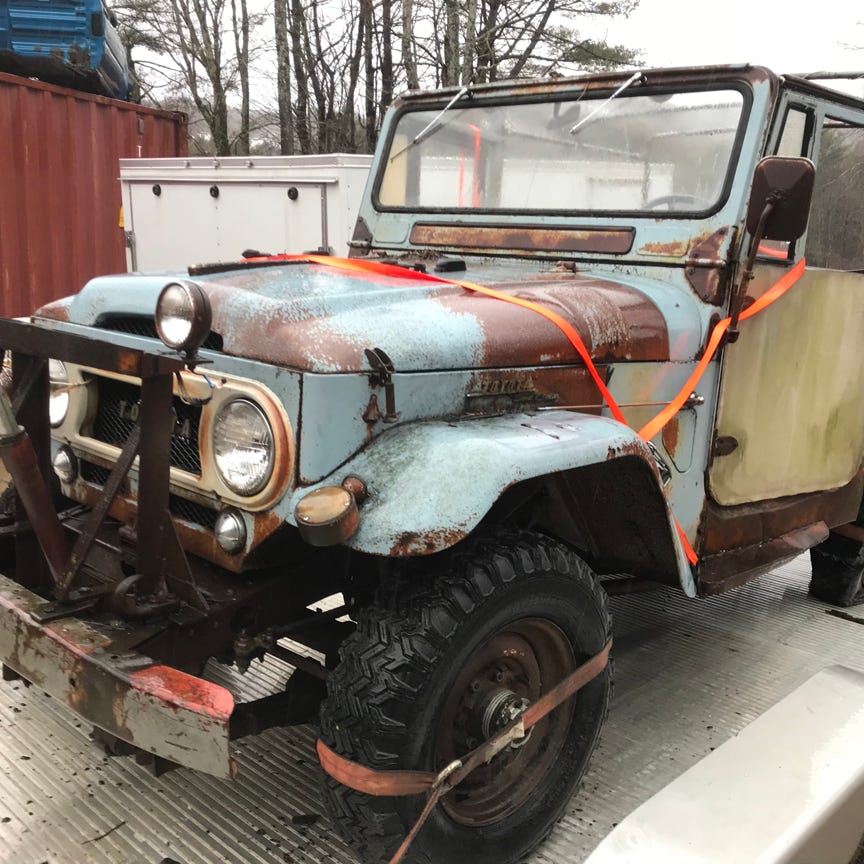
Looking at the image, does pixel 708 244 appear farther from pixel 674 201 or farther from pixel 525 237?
pixel 525 237

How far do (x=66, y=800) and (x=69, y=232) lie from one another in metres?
6.75

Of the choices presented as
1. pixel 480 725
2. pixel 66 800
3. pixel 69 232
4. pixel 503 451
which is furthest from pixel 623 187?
pixel 69 232

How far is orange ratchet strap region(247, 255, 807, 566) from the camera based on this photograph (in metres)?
2.36

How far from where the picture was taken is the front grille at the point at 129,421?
220 centimetres

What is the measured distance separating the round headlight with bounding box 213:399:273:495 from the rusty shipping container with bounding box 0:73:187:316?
20.6 ft

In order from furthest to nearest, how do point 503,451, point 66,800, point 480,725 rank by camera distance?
point 66,800 < point 480,725 < point 503,451

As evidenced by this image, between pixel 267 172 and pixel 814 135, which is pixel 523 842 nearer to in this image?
pixel 814 135

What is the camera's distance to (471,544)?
6.84ft

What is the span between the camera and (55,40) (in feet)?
26.2

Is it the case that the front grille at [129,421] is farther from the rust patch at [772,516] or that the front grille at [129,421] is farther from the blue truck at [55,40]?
the blue truck at [55,40]

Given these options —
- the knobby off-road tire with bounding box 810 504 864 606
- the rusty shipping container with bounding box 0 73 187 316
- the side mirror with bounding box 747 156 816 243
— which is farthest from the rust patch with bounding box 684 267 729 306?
the rusty shipping container with bounding box 0 73 187 316

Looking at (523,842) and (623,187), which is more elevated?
(623,187)

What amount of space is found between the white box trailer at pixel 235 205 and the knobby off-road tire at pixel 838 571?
145 inches

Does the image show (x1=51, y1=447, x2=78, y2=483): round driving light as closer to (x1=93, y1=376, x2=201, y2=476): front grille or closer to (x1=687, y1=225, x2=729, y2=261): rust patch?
(x1=93, y1=376, x2=201, y2=476): front grille
